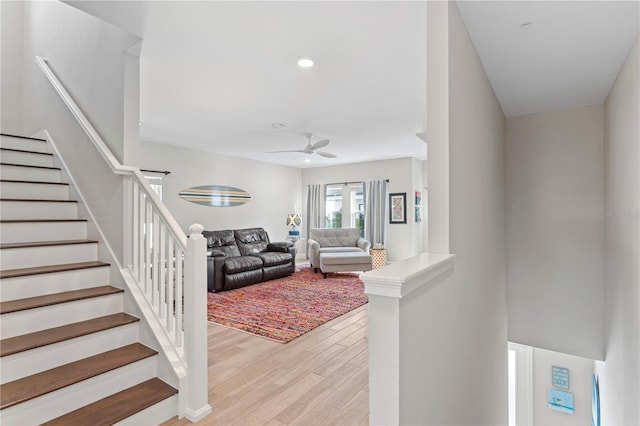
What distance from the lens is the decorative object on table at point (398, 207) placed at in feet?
24.0

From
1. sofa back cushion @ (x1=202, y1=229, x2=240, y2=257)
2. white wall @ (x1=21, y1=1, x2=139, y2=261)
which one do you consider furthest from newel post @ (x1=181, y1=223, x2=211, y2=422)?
sofa back cushion @ (x1=202, y1=229, x2=240, y2=257)

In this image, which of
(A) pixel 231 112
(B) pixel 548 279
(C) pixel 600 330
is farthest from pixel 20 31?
(C) pixel 600 330

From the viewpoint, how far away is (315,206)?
8602mm

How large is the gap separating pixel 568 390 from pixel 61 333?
20.7 feet

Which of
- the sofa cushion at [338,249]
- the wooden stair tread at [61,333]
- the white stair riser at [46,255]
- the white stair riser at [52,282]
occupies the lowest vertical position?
the wooden stair tread at [61,333]

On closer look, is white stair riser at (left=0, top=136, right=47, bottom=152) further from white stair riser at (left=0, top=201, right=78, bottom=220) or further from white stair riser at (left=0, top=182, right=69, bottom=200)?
white stair riser at (left=0, top=201, right=78, bottom=220)

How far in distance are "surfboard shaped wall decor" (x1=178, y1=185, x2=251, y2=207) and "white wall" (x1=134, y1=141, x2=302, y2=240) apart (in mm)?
79

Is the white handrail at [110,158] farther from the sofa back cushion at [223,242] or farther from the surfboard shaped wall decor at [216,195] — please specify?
the surfboard shaped wall decor at [216,195]

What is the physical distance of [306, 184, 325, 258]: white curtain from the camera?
850cm

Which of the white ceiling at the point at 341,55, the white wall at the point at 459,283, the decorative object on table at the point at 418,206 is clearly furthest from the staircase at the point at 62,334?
the decorative object on table at the point at 418,206

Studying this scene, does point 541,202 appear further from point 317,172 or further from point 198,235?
point 317,172

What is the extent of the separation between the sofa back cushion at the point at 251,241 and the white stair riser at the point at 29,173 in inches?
137

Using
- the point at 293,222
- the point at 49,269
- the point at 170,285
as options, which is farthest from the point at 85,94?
the point at 293,222

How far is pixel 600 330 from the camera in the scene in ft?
11.4
